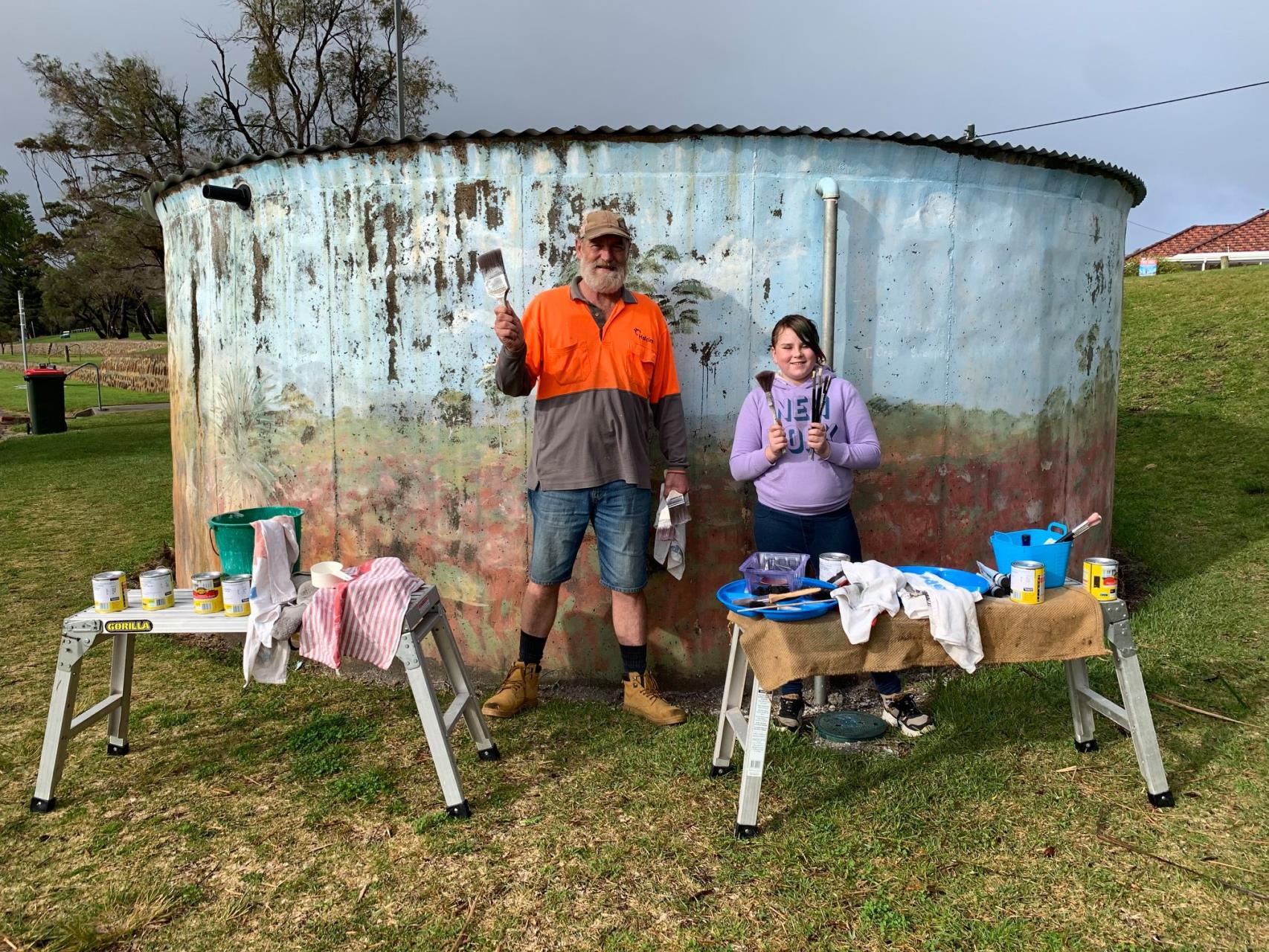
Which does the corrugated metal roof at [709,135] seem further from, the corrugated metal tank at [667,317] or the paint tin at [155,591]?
the paint tin at [155,591]

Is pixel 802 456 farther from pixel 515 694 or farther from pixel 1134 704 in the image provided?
pixel 515 694

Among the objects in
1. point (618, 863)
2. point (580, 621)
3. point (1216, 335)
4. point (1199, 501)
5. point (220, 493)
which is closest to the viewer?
point (618, 863)

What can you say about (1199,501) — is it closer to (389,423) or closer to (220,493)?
(389,423)

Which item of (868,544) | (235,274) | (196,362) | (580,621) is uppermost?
(235,274)

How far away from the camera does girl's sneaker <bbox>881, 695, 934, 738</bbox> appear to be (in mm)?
4062

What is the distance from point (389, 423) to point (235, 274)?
139 centimetres

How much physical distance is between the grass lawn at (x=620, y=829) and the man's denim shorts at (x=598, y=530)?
2.47ft

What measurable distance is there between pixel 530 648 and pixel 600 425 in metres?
1.20

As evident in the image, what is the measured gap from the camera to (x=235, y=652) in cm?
540

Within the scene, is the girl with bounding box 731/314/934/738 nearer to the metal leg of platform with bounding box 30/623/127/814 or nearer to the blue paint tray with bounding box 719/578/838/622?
the blue paint tray with bounding box 719/578/838/622

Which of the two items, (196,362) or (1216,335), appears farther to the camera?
(1216,335)

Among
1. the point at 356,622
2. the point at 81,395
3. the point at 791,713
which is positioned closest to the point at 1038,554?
the point at 791,713

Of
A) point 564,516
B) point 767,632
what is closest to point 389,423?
point 564,516

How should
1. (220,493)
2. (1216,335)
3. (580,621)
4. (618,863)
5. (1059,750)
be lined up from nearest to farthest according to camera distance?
(618,863) < (1059,750) < (580,621) < (220,493) < (1216,335)
